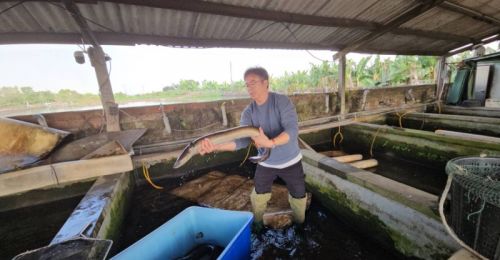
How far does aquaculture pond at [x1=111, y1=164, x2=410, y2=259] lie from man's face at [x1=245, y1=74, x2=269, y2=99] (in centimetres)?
225

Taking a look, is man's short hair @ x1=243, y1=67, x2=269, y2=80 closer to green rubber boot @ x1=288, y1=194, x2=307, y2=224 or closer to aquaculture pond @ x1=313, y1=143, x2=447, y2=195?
green rubber boot @ x1=288, y1=194, x2=307, y2=224

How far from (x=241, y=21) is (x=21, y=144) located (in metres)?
4.91

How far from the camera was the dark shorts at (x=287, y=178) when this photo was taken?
299cm

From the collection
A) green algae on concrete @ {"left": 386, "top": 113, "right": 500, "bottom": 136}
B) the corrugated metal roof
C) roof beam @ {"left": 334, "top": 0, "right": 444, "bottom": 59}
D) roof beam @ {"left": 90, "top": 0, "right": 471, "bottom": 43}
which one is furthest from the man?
green algae on concrete @ {"left": 386, "top": 113, "right": 500, "bottom": 136}

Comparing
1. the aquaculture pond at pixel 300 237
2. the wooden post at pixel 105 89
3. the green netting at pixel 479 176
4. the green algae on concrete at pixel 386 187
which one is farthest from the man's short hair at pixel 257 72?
the wooden post at pixel 105 89

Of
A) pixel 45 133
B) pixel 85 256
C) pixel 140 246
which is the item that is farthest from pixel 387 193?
pixel 45 133

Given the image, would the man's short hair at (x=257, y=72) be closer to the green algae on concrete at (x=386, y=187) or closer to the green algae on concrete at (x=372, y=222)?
the green algae on concrete at (x=386, y=187)

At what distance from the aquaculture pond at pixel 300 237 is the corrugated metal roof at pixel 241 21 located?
3.72 metres

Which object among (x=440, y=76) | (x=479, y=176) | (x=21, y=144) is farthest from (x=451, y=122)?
(x=21, y=144)

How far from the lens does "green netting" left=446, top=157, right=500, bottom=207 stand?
4.99 ft

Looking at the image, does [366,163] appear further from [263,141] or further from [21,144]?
[21,144]

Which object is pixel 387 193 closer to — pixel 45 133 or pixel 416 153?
pixel 416 153

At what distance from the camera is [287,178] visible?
3021 millimetres

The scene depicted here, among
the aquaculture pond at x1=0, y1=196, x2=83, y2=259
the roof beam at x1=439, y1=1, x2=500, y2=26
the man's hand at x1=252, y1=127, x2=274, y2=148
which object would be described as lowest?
the aquaculture pond at x1=0, y1=196, x2=83, y2=259
